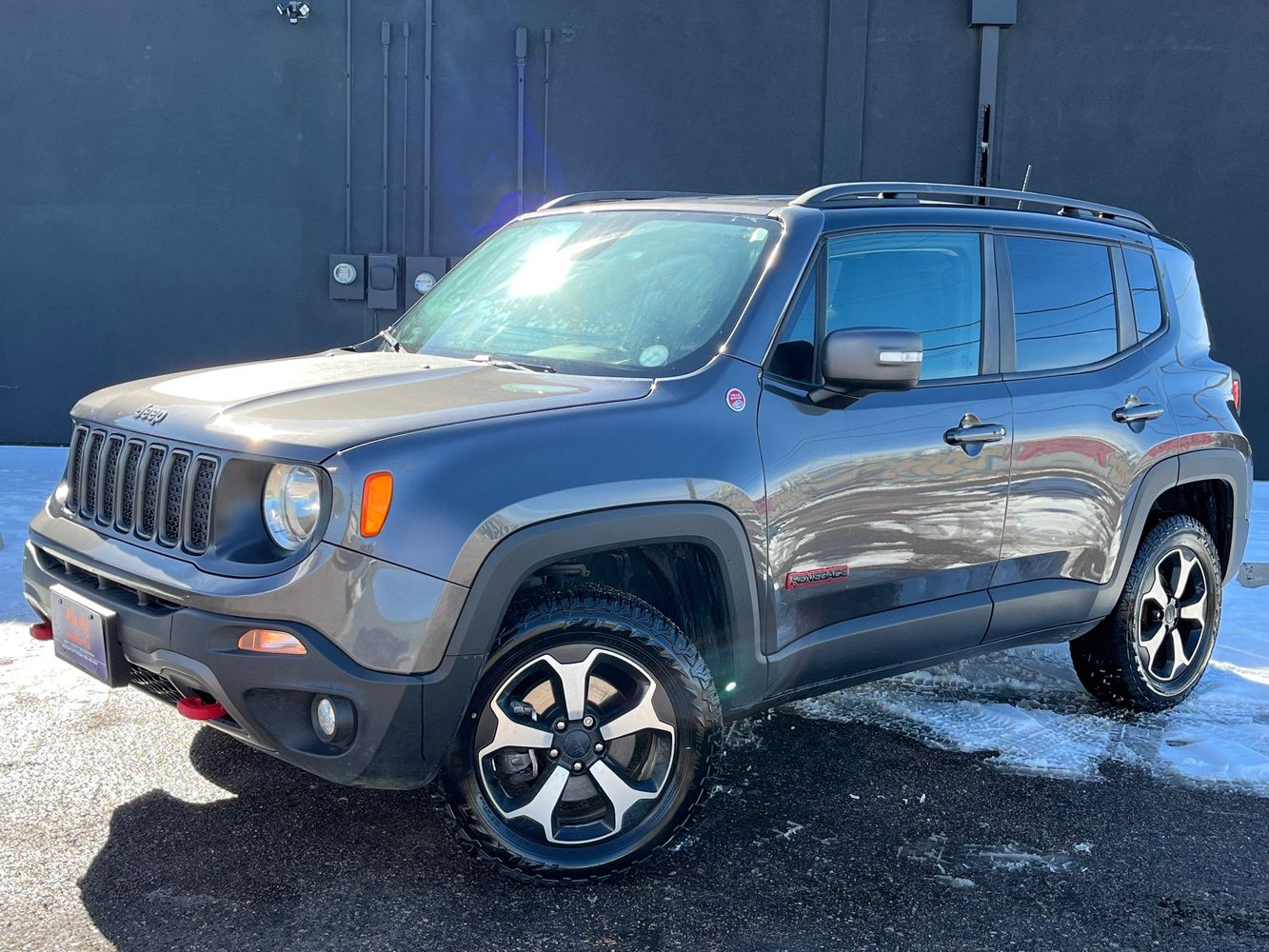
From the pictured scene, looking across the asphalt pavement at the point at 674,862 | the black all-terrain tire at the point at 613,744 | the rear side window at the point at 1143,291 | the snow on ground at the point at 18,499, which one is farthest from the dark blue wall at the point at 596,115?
the black all-terrain tire at the point at 613,744

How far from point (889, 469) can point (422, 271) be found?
21.1 feet

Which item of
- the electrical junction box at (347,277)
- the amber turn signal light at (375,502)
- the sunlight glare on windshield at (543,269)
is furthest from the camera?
the electrical junction box at (347,277)

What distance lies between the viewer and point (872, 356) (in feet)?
11.1

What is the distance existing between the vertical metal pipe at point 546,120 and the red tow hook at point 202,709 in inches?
275

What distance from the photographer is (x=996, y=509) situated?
398 centimetres

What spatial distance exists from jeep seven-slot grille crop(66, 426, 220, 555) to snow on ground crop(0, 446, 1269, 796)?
1.35m

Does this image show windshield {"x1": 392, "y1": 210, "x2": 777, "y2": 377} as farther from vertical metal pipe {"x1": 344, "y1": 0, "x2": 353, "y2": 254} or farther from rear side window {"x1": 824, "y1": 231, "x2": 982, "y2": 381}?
vertical metal pipe {"x1": 344, "y1": 0, "x2": 353, "y2": 254}

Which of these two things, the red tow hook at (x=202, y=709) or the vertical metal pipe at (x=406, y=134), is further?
the vertical metal pipe at (x=406, y=134)

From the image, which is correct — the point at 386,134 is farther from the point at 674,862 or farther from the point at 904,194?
the point at 674,862

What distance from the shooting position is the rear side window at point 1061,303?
4.25m

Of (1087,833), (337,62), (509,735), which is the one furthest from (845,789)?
(337,62)

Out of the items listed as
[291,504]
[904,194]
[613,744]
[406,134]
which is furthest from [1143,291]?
[406,134]

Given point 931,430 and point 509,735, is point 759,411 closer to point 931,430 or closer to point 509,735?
point 931,430

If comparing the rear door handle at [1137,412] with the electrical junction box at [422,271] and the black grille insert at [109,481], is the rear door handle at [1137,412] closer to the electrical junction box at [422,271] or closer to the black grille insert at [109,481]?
the black grille insert at [109,481]
